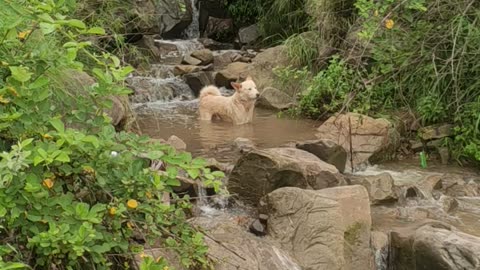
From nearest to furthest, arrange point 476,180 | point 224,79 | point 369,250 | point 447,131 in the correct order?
1. point 369,250
2. point 476,180
3. point 447,131
4. point 224,79

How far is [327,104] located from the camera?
25.5 feet

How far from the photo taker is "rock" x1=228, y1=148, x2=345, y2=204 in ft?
15.9

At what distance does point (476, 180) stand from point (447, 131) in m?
0.82

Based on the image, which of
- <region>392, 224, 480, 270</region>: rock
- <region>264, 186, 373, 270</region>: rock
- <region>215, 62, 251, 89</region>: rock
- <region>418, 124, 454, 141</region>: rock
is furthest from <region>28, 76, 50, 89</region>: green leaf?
<region>215, 62, 251, 89</region>: rock

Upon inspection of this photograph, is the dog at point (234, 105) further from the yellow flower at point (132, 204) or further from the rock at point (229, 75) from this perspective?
the yellow flower at point (132, 204)

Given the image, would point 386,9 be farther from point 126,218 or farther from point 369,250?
point 126,218

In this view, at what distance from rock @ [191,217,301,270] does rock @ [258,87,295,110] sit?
4432mm

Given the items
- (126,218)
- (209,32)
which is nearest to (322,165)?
(126,218)

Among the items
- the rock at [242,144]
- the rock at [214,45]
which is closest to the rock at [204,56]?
the rock at [214,45]

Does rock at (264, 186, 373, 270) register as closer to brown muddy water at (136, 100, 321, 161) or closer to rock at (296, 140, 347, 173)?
rock at (296, 140, 347, 173)

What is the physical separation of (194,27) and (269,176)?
34.5ft

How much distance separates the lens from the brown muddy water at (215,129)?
6789 mm

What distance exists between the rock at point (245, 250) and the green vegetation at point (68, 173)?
44.0 inches

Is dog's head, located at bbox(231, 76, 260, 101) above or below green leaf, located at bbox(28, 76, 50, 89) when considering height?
below
